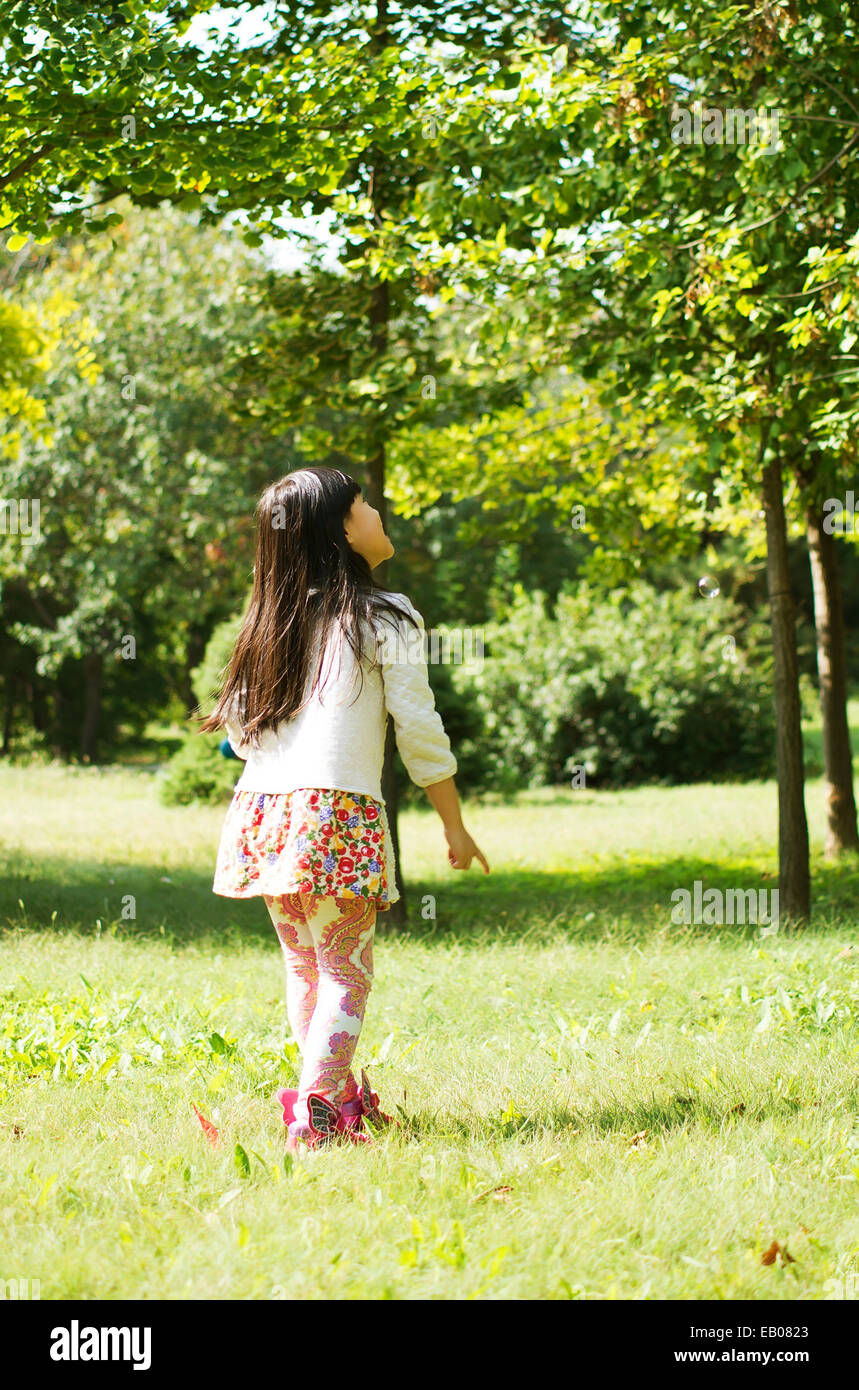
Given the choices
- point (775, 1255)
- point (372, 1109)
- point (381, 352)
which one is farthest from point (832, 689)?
point (775, 1255)

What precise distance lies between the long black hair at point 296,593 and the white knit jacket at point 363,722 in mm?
44

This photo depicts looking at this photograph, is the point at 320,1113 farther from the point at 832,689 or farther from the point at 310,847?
the point at 832,689

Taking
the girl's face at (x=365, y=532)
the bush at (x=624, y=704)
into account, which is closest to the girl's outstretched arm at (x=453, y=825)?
the girl's face at (x=365, y=532)

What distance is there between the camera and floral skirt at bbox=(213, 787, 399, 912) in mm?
3217

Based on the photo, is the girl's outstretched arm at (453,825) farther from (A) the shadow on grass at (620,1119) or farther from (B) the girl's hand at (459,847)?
(A) the shadow on grass at (620,1119)


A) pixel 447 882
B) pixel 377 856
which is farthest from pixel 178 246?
pixel 377 856

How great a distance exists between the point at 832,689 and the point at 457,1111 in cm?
635

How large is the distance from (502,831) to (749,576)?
13053 millimetres

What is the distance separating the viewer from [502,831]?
12391 millimetres

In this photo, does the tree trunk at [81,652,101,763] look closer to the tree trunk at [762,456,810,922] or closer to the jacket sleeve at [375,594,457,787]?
the tree trunk at [762,456,810,922]

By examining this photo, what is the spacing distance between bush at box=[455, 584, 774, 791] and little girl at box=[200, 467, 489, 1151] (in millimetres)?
12543

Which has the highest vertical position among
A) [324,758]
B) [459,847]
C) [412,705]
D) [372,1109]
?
[412,705]

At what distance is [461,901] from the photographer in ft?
28.1

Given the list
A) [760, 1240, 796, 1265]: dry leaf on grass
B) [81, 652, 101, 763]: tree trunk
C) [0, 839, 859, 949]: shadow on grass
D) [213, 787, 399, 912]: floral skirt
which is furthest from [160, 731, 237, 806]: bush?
[760, 1240, 796, 1265]: dry leaf on grass
